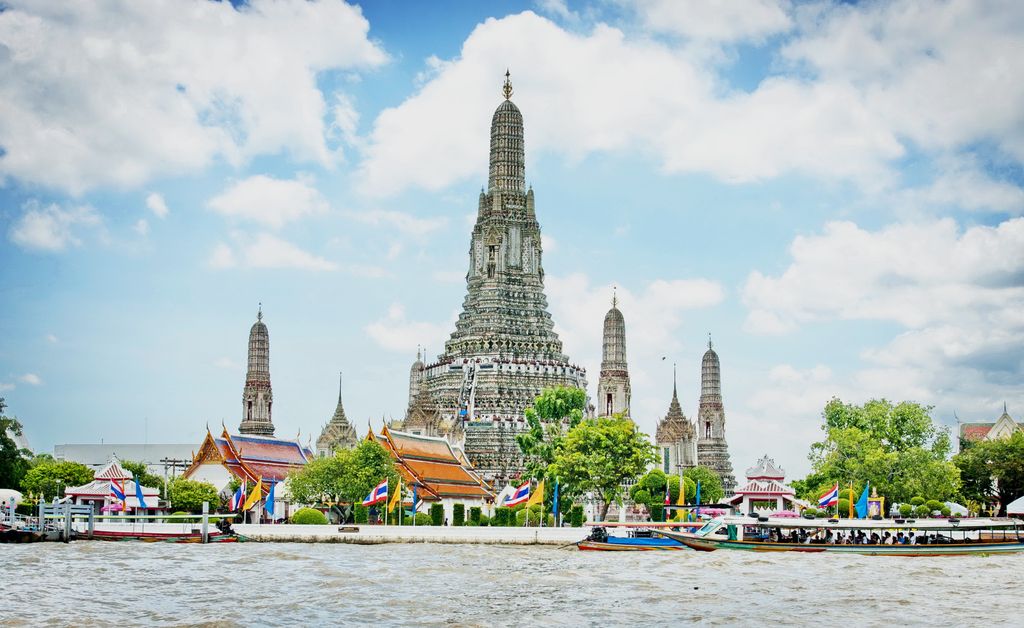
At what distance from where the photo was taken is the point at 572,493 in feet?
219

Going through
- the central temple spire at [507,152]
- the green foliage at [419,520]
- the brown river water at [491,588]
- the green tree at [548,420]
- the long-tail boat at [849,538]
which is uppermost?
the central temple spire at [507,152]

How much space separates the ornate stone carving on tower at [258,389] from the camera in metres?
107

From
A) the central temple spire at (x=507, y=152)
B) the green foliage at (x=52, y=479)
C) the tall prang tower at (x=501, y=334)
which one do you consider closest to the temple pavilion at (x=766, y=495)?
the tall prang tower at (x=501, y=334)

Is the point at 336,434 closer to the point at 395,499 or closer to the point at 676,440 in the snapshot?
the point at 676,440

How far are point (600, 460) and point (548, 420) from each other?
15.3 m

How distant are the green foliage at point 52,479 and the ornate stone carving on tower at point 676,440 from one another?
173ft

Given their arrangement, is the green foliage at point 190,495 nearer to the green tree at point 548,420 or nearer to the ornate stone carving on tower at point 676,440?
the green tree at point 548,420

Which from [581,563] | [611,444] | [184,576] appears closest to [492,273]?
[611,444]

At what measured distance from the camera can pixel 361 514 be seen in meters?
60.9

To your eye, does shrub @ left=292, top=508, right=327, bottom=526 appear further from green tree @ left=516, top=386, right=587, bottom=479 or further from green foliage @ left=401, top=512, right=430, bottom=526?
green tree @ left=516, top=386, right=587, bottom=479

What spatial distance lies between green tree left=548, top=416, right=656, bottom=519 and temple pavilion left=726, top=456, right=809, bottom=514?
13.0 m

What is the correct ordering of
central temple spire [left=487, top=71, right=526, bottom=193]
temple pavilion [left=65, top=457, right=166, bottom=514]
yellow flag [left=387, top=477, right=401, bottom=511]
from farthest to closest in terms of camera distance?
central temple spire [left=487, top=71, right=526, bottom=193]
temple pavilion [left=65, top=457, right=166, bottom=514]
yellow flag [left=387, top=477, right=401, bottom=511]

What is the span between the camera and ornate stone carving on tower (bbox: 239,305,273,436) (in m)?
107

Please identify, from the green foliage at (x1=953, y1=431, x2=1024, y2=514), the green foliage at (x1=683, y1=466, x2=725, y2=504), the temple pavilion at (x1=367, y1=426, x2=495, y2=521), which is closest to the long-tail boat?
the temple pavilion at (x1=367, y1=426, x2=495, y2=521)
